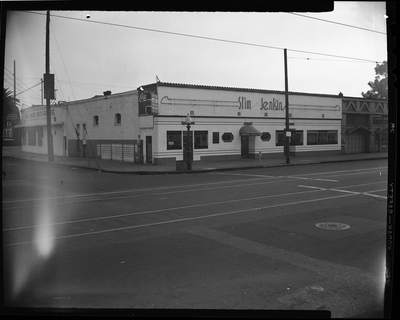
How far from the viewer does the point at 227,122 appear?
27.5m

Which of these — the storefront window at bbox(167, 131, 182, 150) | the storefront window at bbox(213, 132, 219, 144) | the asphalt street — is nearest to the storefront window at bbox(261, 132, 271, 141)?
the storefront window at bbox(213, 132, 219, 144)

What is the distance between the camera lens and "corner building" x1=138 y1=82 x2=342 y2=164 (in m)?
24.4

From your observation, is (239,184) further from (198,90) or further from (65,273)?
(65,273)

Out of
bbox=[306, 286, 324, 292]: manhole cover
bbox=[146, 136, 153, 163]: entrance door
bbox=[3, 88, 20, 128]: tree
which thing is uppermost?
bbox=[3, 88, 20, 128]: tree

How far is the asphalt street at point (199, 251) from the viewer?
176 inches

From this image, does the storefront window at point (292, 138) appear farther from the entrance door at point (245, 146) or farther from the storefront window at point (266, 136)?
the entrance door at point (245, 146)

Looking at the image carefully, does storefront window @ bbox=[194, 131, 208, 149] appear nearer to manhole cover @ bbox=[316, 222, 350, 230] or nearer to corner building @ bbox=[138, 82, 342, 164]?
corner building @ bbox=[138, 82, 342, 164]

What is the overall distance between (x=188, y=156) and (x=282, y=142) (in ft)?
34.3

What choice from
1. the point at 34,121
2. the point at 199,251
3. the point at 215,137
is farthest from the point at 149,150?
the point at 34,121

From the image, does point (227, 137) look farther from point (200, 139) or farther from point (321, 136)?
point (321, 136)

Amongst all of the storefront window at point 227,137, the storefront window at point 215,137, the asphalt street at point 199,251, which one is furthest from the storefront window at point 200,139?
the asphalt street at point 199,251

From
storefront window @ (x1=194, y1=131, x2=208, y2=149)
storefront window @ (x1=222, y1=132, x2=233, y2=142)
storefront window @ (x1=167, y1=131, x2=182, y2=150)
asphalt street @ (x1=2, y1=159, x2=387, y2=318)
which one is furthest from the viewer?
storefront window @ (x1=222, y1=132, x2=233, y2=142)

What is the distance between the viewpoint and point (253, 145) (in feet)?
99.4

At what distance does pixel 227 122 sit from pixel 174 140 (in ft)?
12.8
